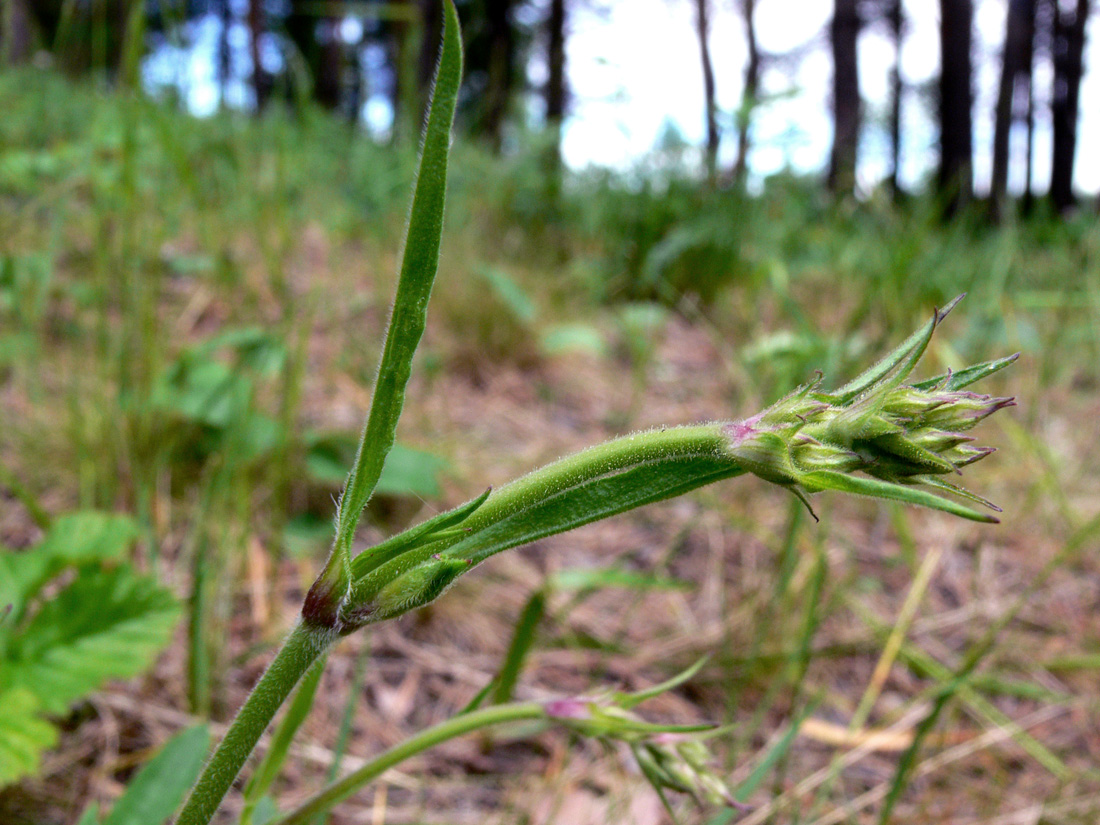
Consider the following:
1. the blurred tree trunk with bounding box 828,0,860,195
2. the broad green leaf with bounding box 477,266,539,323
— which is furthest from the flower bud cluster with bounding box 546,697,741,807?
the blurred tree trunk with bounding box 828,0,860,195

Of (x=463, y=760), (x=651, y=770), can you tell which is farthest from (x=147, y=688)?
(x=651, y=770)

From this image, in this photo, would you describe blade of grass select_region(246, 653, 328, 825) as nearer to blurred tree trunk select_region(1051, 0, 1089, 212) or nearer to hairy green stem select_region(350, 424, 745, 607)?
hairy green stem select_region(350, 424, 745, 607)

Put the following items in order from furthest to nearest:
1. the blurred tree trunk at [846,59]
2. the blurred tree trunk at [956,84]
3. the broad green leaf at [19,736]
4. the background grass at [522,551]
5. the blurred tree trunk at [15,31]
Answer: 1. the blurred tree trunk at [846,59]
2. the blurred tree trunk at [956,84]
3. the blurred tree trunk at [15,31]
4. the background grass at [522,551]
5. the broad green leaf at [19,736]

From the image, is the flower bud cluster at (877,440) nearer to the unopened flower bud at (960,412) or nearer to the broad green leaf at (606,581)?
the unopened flower bud at (960,412)

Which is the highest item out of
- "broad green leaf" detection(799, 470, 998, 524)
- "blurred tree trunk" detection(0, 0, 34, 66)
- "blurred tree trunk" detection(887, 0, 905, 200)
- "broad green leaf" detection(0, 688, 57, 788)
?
"blurred tree trunk" detection(887, 0, 905, 200)

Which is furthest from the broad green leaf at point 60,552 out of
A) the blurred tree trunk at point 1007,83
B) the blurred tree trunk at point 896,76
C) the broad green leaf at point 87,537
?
the blurred tree trunk at point 896,76

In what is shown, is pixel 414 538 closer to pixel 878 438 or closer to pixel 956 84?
pixel 878 438
